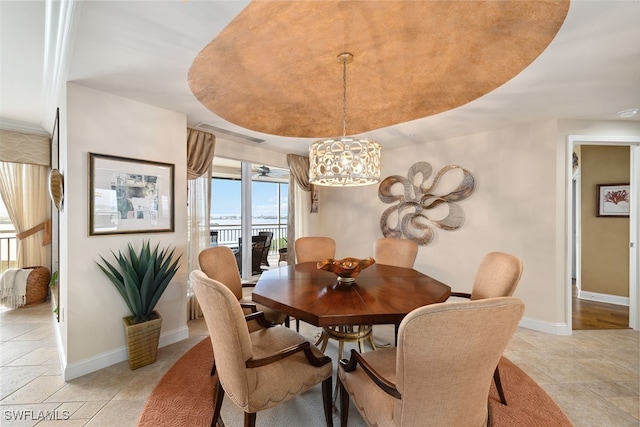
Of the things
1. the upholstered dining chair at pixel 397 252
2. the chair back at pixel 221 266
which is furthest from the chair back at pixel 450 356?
the upholstered dining chair at pixel 397 252

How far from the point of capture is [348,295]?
1.75 m

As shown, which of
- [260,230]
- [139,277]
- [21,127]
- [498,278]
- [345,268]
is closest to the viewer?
[498,278]

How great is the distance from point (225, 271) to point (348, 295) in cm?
122

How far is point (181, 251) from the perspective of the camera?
2787mm

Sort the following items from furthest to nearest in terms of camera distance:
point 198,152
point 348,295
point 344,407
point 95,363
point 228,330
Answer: point 198,152 → point 95,363 → point 348,295 → point 344,407 → point 228,330

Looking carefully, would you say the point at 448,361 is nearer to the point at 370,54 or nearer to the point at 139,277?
the point at 370,54

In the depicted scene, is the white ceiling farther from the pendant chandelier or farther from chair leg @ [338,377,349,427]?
chair leg @ [338,377,349,427]

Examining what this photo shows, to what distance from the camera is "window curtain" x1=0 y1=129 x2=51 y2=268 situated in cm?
358

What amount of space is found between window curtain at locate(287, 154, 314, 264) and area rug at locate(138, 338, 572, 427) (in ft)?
8.52

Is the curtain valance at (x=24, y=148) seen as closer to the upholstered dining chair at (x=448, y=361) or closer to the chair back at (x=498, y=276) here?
the upholstered dining chair at (x=448, y=361)

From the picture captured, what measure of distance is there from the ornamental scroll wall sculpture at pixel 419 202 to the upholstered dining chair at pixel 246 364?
2805 mm

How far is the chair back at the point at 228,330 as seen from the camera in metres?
1.20

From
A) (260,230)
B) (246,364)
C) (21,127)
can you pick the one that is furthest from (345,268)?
(21,127)

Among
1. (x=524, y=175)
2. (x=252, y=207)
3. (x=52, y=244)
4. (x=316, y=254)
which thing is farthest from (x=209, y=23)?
(x=52, y=244)
